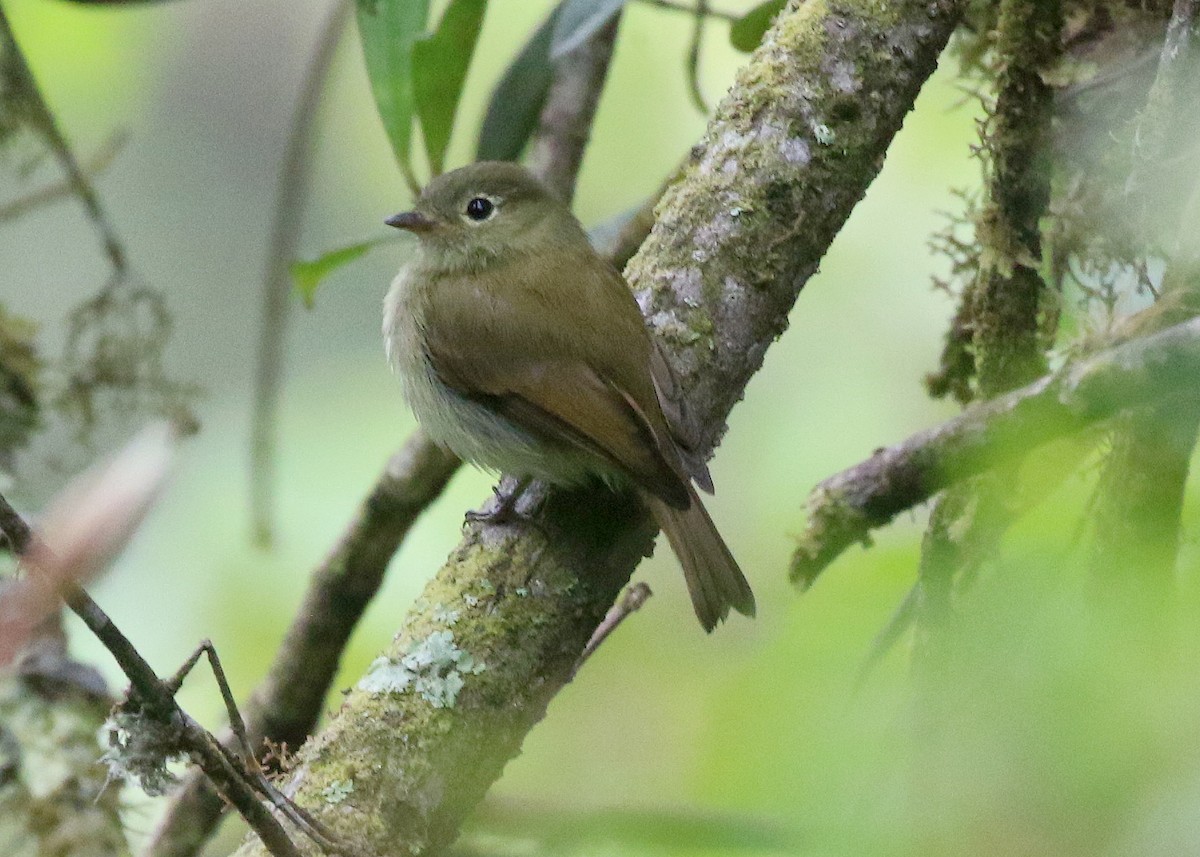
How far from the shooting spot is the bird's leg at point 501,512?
2.31 metres

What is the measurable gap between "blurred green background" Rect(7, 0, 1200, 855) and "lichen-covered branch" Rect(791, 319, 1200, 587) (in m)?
0.17

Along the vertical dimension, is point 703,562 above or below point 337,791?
below

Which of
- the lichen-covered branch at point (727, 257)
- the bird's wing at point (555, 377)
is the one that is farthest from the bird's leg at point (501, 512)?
the bird's wing at point (555, 377)

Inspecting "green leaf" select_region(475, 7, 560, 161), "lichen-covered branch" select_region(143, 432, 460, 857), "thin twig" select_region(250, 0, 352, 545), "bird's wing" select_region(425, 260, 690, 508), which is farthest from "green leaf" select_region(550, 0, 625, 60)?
"thin twig" select_region(250, 0, 352, 545)

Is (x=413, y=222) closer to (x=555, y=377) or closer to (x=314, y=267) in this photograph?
(x=314, y=267)

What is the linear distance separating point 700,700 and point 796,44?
82.6 inches

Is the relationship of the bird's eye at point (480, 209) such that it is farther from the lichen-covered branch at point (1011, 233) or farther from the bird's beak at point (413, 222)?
the lichen-covered branch at point (1011, 233)

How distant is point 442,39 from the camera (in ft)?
10.2

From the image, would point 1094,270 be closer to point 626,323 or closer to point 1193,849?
point 626,323

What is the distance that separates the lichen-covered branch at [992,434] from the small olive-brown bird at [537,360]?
0.29 m

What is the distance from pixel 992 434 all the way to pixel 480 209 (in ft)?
4.42

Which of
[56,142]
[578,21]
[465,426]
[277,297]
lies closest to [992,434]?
[465,426]

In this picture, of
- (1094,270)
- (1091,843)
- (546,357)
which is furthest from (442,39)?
(1091,843)

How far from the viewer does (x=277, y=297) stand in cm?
394
